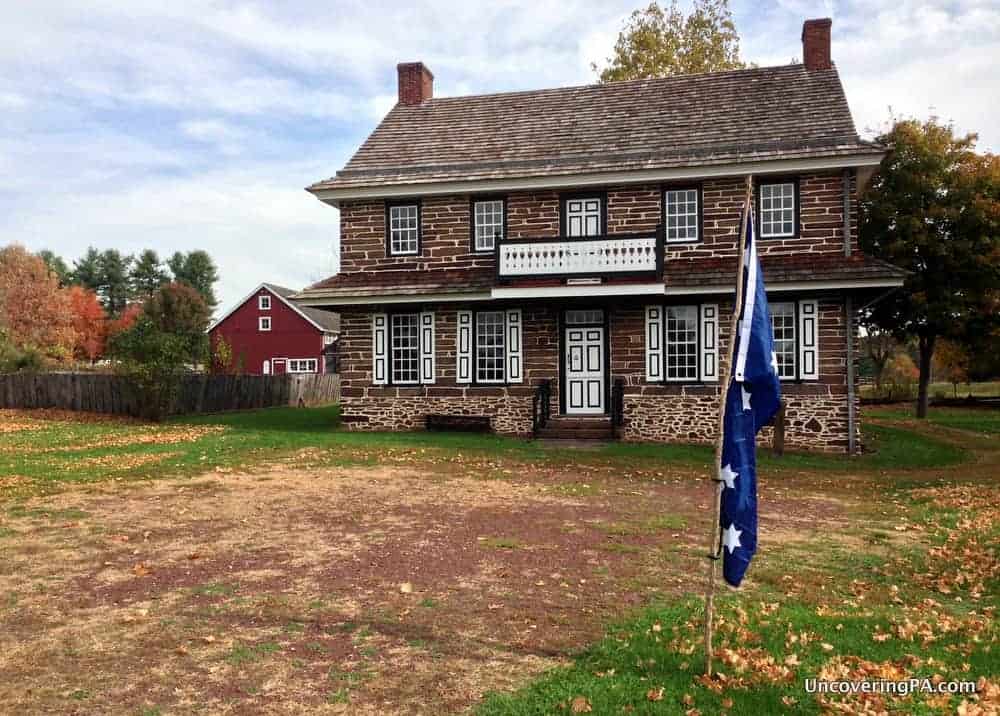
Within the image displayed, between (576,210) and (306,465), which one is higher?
(576,210)

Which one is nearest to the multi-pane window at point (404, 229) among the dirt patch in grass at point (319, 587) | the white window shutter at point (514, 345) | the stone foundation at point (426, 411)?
the white window shutter at point (514, 345)

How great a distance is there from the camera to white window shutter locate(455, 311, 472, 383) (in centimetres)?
2028

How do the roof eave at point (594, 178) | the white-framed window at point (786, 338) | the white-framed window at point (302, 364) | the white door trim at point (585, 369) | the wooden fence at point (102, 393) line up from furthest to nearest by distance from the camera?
1. the white-framed window at point (302, 364)
2. the wooden fence at point (102, 393)
3. the white door trim at point (585, 369)
4. the white-framed window at point (786, 338)
5. the roof eave at point (594, 178)

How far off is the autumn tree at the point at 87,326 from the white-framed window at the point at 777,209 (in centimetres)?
5978

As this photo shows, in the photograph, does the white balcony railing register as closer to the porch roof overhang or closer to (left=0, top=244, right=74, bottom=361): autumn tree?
the porch roof overhang

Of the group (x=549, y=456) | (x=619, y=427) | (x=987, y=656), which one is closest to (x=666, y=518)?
(x=987, y=656)

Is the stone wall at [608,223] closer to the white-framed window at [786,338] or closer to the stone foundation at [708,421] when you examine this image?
the white-framed window at [786,338]

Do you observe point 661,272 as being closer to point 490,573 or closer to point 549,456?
point 549,456

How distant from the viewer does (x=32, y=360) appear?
2905 centimetres

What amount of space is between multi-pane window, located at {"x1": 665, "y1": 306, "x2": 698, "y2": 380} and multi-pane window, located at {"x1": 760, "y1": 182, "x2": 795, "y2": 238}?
2.55 metres

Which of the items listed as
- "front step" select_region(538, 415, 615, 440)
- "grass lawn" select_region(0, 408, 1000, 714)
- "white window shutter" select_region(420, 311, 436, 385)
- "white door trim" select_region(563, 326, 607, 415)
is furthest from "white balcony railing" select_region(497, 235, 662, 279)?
"grass lawn" select_region(0, 408, 1000, 714)

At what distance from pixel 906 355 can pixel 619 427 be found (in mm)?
47734

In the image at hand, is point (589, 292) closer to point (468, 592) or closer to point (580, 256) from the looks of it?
point (580, 256)

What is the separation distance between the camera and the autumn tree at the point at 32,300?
184 feet
